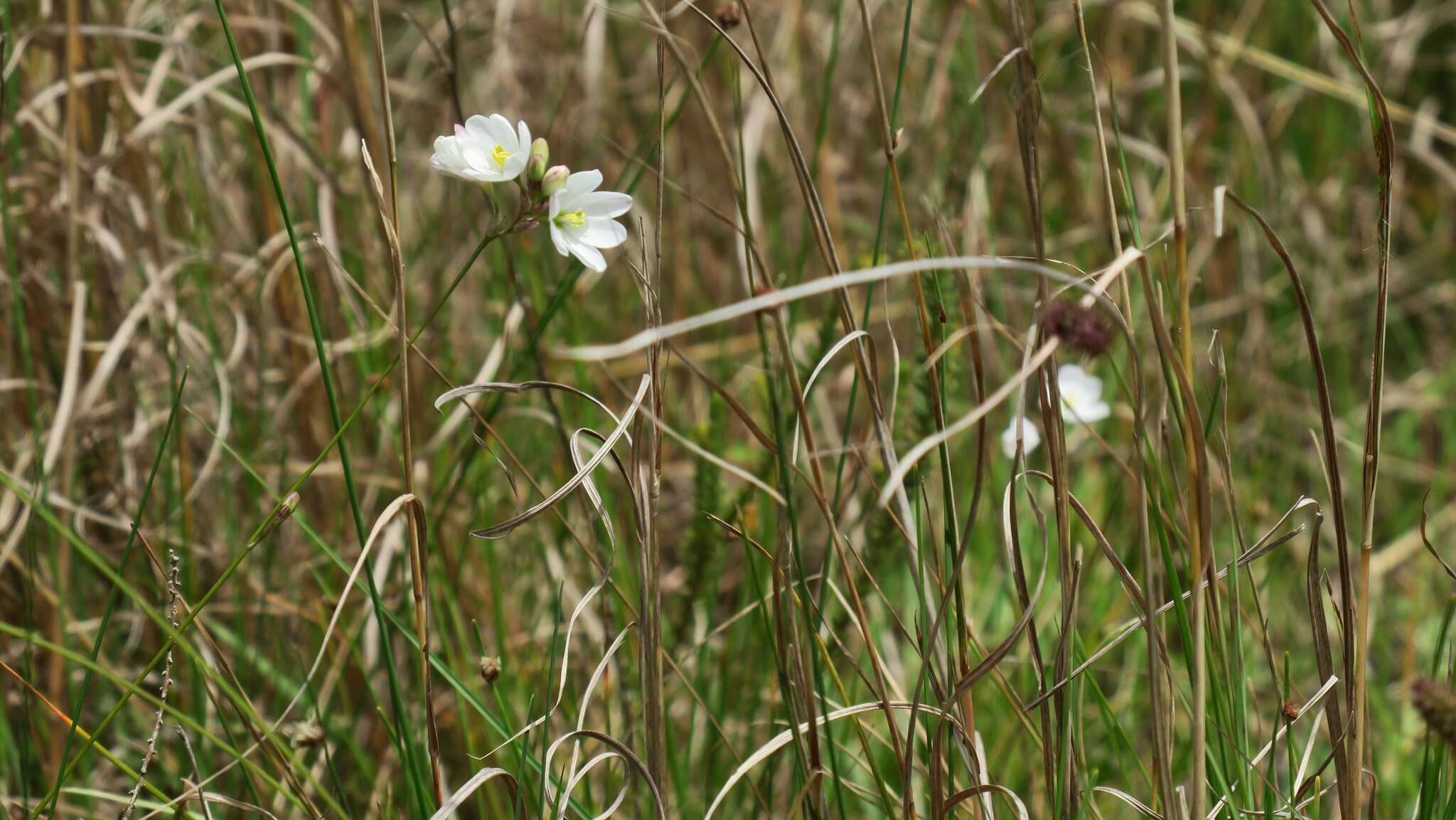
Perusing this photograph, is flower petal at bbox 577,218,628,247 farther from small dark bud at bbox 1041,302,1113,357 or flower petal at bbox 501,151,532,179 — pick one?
small dark bud at bbox 1041,302,1113,357

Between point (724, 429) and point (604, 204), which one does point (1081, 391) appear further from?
point (604, 204)

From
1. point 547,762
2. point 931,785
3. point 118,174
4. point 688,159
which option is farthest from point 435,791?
point 688,159

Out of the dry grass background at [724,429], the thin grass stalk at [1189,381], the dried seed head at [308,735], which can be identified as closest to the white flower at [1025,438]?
the dry grass background at [724,429]

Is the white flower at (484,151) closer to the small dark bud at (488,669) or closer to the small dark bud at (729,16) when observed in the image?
the small dark bud at (729,16)

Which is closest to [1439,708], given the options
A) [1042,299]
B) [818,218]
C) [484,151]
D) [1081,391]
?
[1042,299]

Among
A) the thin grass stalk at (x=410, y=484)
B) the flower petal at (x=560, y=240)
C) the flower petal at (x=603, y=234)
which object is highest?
the flower petal at (x=560, y=240)

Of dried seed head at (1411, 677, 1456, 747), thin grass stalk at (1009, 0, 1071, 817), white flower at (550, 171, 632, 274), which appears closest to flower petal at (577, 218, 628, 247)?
white flower at (550, 171, 632, 274)
